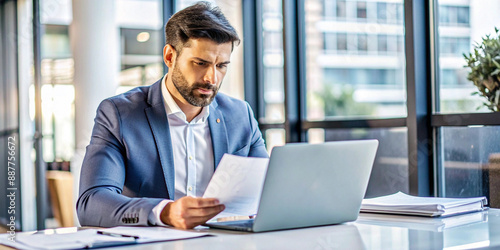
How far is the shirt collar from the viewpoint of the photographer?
2.16 metres

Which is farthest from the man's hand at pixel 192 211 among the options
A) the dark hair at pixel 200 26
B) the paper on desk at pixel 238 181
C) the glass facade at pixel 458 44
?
the glass facade at pixel 458 44

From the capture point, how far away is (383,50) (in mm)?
3451

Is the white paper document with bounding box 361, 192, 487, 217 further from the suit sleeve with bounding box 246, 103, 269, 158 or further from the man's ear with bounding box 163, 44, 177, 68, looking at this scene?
the man's ear with bounding box 163, 44, 177, 68

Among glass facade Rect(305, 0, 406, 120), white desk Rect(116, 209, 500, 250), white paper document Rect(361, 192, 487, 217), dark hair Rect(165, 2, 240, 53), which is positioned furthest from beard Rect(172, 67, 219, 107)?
glass facade Rect(305, 0, 406, 120)

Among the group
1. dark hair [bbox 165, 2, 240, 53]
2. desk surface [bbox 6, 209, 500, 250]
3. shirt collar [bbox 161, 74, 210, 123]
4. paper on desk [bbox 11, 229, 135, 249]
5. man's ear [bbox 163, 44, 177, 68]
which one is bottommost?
desk surface [bbox 6, 209, 500, 250]

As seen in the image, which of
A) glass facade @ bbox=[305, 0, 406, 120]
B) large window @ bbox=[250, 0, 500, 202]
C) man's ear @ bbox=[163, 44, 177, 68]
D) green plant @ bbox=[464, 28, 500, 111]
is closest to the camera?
man's ear @ bbox=[163, 44, 177, 68]

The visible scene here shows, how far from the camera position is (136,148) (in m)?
2.01

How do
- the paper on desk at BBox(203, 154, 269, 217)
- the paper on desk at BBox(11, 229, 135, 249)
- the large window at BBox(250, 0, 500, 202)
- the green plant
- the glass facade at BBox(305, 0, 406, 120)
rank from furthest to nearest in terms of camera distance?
1. the glass facade at BBox(305, 0, 406, 120)
2. the large window at BBox(250, 0, 500, 202)
3. the green plant
4. the paper on desk at BBox(203, 154, 269, 217)
5. the paper on desk at BBox(11, 229, 135, 249)

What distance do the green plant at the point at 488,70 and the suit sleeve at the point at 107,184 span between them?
1606mm

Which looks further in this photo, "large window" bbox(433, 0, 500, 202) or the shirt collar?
"large window" bbox(433, 0, 500, 202)

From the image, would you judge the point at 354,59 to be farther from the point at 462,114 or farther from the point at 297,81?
the point at 462,114

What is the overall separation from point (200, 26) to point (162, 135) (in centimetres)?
39

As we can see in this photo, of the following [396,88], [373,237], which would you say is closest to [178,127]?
[373,237]

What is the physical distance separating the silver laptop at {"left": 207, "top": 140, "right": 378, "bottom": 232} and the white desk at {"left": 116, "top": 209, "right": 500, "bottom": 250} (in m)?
0.03
